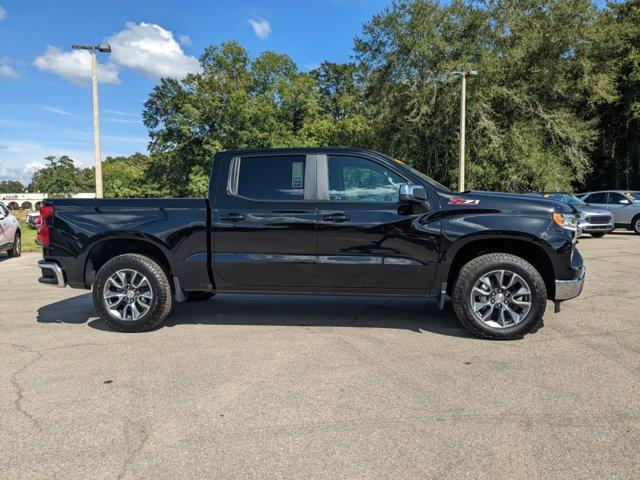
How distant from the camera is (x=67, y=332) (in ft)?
17.9

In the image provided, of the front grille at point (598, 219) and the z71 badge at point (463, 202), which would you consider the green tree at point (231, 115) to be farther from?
the z71 badge at point (463, 202)

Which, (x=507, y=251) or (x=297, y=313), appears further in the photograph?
(x=297, y=313)

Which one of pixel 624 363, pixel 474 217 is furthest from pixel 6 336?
pixel 624 363

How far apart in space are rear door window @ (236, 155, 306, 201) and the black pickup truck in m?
0.01

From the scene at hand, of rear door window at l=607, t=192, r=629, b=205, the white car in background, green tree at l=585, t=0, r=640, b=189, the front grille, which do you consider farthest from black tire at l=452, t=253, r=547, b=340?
green tree at l=585, t=0, r=640, b=189

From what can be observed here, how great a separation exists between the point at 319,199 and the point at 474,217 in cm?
155

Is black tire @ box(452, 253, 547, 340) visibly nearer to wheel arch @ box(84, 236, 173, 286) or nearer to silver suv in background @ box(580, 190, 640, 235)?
wheel arch @ box(84, 236, 173, 286)

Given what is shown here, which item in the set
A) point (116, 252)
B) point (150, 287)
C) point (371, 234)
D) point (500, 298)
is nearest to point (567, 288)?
point (500, 298)

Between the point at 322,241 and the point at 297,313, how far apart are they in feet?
4.73

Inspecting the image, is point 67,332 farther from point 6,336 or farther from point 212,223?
point 212,223

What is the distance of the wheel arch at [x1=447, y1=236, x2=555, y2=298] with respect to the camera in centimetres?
505

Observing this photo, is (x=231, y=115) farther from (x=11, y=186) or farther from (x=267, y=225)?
(x=11, y=186)

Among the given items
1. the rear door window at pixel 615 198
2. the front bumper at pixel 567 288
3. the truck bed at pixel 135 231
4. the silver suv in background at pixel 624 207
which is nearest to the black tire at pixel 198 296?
the truck bed at pixel 135 231

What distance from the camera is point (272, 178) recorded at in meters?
5.29
